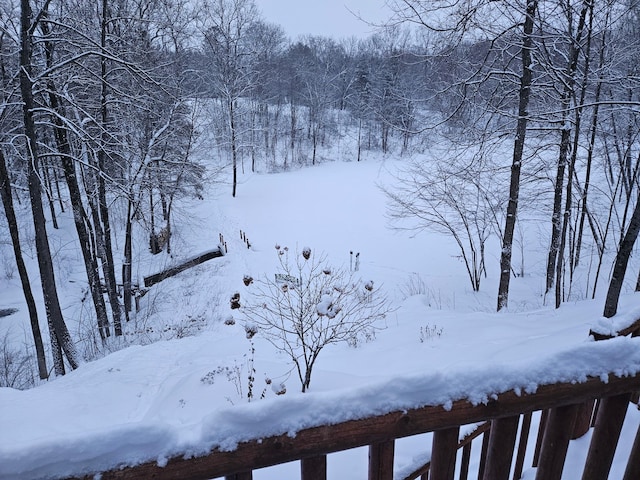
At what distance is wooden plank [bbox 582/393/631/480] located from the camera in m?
1.38

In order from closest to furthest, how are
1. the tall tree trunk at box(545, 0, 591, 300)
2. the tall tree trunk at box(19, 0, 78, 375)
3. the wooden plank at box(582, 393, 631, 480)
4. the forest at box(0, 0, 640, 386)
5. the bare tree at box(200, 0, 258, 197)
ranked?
the wooden plank at box(582, 393, 631, 480), the tall tree trunk at box(19, 0, 78, 375), the forest at box(0, 0, 640, 386), the tall tree trunk at box(545, 0, 591, 300), the bare tree at box(200, 0, 258, 197)

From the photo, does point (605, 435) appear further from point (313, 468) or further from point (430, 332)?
point (430, 332)

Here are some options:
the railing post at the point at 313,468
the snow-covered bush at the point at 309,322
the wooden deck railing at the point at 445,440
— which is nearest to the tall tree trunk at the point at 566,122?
the snow-covered bush at the point at 309,322

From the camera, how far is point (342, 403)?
112cm

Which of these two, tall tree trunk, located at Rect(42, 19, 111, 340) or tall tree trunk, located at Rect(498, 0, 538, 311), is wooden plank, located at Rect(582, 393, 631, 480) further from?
tall tree trunk, located at Rect(42, 19, 111, 340)

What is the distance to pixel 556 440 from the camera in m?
1.39

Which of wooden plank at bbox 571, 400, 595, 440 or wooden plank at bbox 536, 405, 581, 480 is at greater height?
wooden plank at bbox 536, 405, 581, 480

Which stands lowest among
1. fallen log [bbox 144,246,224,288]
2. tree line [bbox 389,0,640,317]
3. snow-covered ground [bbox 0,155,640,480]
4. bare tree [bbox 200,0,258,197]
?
fallen log [bbox 144,246,224,288]

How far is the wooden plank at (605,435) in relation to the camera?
4.54 ft

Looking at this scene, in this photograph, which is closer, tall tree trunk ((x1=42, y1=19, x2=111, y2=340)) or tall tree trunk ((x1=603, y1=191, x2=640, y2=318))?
tall tree trunk ((x1=603, y1=191, x2=640, y2=318))

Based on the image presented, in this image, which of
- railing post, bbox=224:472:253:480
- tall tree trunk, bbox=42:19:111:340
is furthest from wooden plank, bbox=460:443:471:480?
tall tree trunk, bbox=42:19:111:340

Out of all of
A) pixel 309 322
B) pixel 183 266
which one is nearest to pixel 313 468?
pixel 309 322

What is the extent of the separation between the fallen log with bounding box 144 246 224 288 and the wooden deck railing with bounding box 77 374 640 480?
49.1 ft

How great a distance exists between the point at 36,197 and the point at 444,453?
8.90m
